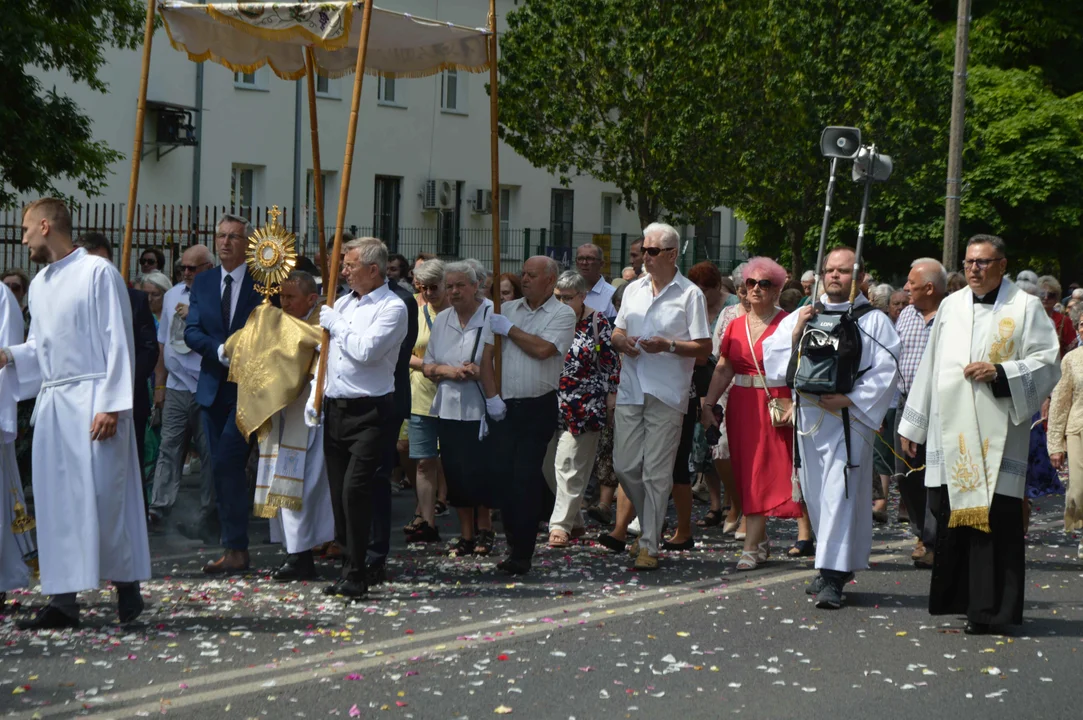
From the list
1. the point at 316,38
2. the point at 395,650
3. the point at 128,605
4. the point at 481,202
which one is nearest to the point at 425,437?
the point at 316,38

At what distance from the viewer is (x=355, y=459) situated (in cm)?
838

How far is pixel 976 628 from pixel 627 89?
20.8m

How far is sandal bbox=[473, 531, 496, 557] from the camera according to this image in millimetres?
9938

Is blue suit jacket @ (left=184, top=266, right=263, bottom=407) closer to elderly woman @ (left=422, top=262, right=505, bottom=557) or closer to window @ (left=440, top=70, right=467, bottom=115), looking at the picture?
elderly woman @ (left=422, top=262, right=505, bottom=557)

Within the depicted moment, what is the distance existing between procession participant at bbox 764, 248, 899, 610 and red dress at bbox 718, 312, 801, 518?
2.23 feet

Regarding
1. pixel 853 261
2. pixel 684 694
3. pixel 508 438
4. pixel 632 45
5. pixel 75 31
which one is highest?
pixel 632 45

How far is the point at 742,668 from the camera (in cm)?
696

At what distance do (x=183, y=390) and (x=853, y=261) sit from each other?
14.7ft

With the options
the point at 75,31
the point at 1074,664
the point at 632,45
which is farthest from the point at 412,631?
the point at 632,45

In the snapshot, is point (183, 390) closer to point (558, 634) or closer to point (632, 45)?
point (558, 634)

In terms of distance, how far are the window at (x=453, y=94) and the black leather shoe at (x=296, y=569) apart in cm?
2939

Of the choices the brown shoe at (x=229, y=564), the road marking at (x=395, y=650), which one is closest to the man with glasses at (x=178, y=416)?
the brown shoe at (x=229, y=564)

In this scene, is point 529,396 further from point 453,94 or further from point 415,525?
point 453,94

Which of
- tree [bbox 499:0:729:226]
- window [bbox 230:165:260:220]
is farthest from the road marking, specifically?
window [bbox 230:165:260:220]
